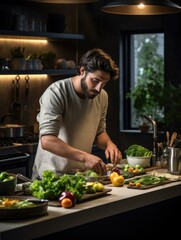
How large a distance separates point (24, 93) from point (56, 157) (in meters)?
2.91

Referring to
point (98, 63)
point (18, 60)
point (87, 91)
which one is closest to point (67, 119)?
point (87, 91)

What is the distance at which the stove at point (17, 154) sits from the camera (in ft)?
20.7

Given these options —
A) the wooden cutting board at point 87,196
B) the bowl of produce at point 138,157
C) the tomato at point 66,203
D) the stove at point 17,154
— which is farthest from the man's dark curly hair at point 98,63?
the stove at point 17,154

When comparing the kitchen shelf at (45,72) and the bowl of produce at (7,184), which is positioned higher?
the kitchen shelf at (45,72)

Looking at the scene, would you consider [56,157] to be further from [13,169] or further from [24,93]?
[24,93]

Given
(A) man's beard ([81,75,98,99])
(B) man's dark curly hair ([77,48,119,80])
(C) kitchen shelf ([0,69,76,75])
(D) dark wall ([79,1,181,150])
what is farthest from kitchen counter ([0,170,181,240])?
(D) dark wall ([79,1,181,150])

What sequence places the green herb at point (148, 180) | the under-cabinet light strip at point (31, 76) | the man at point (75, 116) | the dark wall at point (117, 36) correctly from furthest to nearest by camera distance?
the dark wall at point (117, 36)
the under-cabinet light strip at point (31, 76)
the man at point (75, 116)
the green herb at point (148, 180)

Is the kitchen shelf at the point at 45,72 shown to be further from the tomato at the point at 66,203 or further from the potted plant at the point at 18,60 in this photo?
the tomato at the point at 66,203

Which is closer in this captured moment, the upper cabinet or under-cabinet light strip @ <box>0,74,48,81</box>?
the upper cabinet

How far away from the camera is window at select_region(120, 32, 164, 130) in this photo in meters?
7.65

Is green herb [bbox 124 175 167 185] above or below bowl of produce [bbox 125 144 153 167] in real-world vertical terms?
below

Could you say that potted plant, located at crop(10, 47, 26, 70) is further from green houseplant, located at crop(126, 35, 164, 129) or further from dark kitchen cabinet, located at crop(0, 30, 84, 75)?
green houseplant, located at crop(126, 35, 164, 129)

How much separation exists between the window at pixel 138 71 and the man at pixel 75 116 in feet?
9.30

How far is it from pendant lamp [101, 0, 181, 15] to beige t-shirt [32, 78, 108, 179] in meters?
0.65
